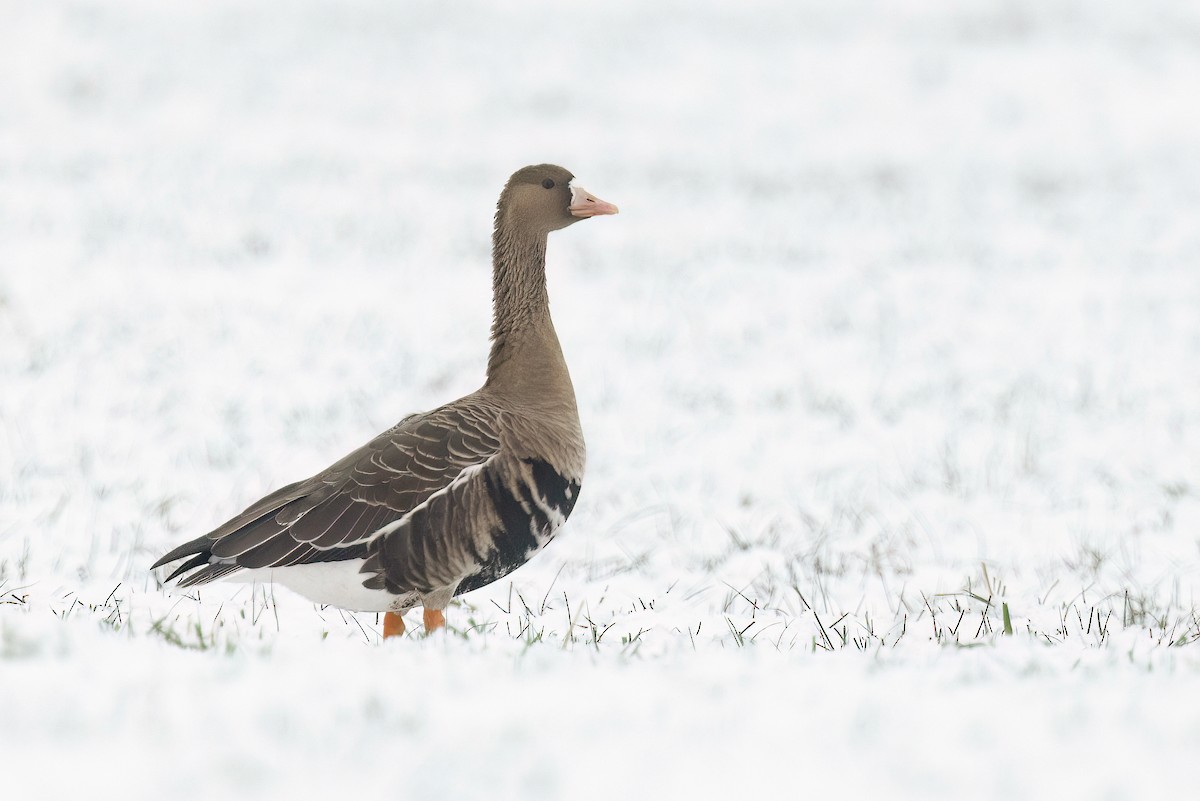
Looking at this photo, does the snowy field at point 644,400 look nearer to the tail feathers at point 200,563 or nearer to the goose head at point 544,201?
the tail feathers at point 200,563

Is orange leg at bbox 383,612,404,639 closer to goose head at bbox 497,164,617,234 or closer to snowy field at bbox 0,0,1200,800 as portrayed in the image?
snowy field at bbox 0,0,1200,800

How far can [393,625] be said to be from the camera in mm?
5008

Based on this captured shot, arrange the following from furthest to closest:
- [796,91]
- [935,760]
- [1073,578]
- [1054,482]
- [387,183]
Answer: [796,91]
[387,183]
[1054,482]
[1073,578]
[935,760]

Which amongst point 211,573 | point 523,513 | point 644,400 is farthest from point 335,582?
point 644,400

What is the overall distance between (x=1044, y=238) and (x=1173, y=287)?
3491 mm

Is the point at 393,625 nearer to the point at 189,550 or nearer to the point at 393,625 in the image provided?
the point at 393,625

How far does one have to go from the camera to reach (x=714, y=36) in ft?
118

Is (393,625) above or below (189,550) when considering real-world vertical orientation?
below

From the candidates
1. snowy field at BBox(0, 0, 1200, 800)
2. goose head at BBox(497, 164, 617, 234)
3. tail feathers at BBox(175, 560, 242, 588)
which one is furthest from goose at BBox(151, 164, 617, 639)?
goose head at BBox(497, 164, 617, 234)

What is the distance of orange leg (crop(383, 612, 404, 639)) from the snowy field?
311mm

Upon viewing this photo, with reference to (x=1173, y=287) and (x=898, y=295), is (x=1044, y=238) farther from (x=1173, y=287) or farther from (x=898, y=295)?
(x=898, y=295)

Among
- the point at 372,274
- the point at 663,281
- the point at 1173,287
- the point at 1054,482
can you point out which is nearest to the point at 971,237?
the point at 1173,287

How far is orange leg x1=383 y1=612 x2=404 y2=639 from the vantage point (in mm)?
4988

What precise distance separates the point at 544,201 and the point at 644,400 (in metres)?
5.82
